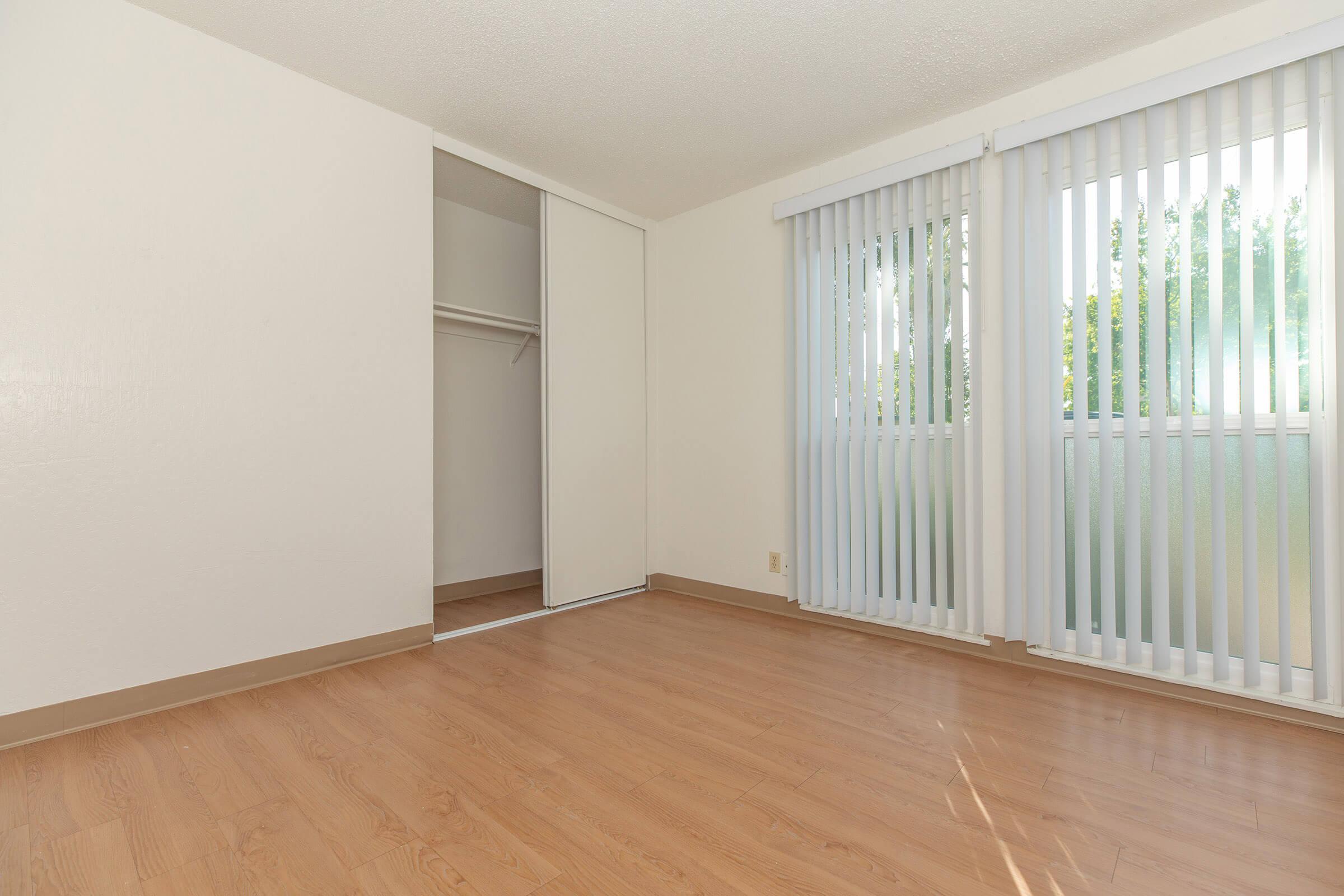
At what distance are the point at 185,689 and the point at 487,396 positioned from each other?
250 centimetres

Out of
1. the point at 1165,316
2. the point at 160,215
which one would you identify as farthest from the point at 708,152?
the point at 160,215

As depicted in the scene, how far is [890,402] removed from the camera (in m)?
3.26

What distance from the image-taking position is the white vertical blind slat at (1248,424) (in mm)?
2250

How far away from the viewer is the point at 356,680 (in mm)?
2623

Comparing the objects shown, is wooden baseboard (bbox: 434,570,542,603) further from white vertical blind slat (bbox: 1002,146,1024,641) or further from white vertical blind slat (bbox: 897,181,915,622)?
white vertical blind slat (bbox: 1002,146,1024,641)

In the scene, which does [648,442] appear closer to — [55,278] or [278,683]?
[278,683]

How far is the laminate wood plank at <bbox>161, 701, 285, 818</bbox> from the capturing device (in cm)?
173

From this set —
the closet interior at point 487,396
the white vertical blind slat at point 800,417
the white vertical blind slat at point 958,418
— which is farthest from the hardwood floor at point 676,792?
the closet interior at point 487,396

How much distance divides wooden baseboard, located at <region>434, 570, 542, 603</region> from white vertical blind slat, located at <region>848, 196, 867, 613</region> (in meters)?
2.43

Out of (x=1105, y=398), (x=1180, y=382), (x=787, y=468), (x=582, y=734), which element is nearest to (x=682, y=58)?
(x=787, y=468)

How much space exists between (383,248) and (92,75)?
3.62ft

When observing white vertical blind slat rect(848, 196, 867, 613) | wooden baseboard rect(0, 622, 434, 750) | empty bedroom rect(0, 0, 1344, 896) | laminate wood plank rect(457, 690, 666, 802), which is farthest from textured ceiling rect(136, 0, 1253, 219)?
laminate wood plank rect(457, 690, 666, 802)

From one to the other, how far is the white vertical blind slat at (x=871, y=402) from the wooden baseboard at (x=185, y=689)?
7.69 ft

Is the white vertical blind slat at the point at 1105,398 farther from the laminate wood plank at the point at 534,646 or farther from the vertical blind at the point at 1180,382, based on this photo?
the laminate wood plank at the point at 534,646
